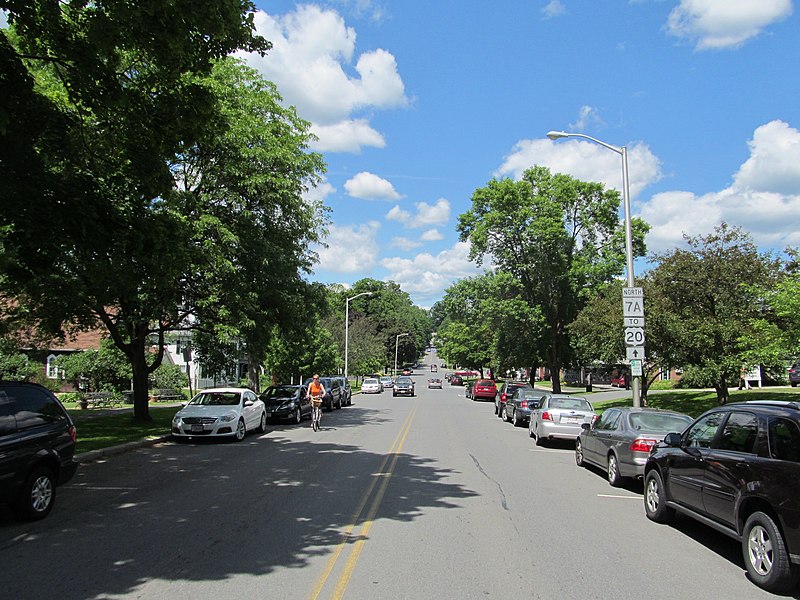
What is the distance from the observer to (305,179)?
72.4 ft

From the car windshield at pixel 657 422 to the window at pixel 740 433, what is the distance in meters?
3.59

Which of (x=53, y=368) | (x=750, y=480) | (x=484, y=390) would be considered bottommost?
(x=484, y=390)

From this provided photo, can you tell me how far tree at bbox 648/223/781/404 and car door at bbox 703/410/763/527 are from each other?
13515 mm

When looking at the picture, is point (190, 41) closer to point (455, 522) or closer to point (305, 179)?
point (455, 522)

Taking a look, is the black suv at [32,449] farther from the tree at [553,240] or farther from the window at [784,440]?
the tree at [553,240]

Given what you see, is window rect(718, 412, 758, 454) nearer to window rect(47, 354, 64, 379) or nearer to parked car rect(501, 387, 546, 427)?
parked car rect(501, 387, 546, 427)

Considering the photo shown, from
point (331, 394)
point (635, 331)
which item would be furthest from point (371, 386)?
point (635, 331)

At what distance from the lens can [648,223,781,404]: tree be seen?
18.8m

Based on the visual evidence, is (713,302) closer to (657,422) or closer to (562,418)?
(562,418)

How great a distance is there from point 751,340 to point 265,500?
13.6 meters

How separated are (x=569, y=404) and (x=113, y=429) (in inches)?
518

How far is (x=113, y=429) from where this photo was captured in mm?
17984

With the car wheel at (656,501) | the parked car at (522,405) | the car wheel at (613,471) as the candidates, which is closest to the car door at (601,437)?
the car wheel at (613,471)

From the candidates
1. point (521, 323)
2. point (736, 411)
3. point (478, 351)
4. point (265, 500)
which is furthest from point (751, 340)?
point (478, 351)
